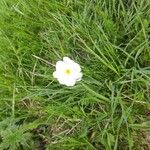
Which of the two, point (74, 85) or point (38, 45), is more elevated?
point (38, 45)

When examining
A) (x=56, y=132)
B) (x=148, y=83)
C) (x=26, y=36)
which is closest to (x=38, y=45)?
(x=26, y=36)


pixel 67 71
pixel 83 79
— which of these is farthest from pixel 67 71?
pixel 83 79

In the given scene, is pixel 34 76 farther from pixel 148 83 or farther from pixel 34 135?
pixel 148 83

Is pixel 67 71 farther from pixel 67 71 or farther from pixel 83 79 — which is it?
pixel 83 79

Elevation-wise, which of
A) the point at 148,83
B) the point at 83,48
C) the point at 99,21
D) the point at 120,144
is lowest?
the point at 120,144
